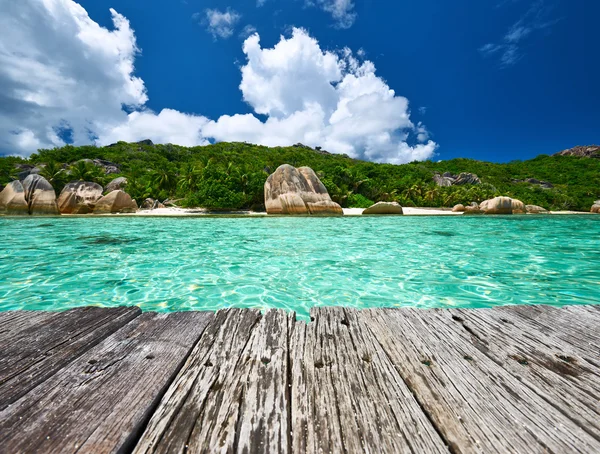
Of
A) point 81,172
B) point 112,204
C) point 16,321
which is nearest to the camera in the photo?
point 16,321

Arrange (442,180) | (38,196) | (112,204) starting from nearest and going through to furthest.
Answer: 1. (38,196)
2. (112,204)
3. (442,180)

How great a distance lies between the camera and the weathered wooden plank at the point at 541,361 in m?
1.26

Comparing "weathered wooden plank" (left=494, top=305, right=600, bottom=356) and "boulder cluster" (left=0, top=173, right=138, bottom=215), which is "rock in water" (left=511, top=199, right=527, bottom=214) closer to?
"weathered wooden plank" (left=494, top=305, right=600, bottom=356)

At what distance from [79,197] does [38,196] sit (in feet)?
13.7

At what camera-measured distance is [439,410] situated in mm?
1227

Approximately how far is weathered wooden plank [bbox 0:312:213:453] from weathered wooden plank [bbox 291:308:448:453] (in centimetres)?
65

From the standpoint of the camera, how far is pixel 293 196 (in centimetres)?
2362

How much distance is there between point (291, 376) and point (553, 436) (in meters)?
1.08

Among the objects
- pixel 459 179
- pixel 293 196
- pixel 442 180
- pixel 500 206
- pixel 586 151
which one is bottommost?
pixel 500 206

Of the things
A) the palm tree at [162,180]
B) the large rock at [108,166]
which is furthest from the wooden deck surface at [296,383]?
the large rock at [108,166]

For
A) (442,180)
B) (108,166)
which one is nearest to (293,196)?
(442,180)

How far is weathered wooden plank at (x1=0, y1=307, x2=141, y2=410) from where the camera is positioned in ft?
4.55

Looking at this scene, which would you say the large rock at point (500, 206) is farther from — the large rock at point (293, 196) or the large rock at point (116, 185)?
the large rock at point (116, 185)

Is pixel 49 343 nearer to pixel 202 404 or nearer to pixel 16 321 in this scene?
pixel 16 321
